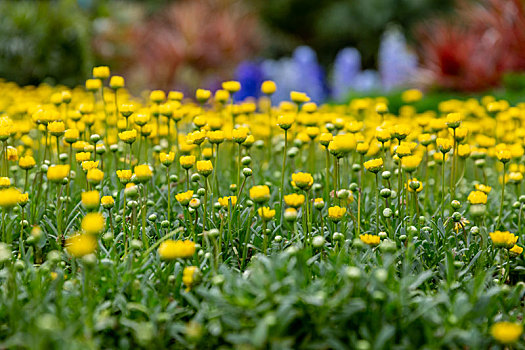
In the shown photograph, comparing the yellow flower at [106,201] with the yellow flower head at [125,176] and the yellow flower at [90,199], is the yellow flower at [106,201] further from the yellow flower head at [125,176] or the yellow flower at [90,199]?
the yellow flower at [90,199]

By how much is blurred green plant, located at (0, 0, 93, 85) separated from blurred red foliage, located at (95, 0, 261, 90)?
881mm

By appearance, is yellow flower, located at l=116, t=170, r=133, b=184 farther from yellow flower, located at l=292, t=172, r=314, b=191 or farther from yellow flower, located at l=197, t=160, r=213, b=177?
yellow flower, located at l=292, t=172, r=314, b=191

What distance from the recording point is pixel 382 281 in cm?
160

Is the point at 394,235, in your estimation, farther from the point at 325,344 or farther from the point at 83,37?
the point at 83,37

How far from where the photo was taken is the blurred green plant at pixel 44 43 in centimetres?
860

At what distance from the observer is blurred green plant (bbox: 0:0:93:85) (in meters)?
8.60

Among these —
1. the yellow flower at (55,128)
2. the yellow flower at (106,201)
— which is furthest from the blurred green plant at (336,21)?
the yellow flower at (106,201)

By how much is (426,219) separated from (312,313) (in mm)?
1005

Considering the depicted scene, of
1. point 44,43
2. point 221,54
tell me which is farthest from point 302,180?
point 221,54

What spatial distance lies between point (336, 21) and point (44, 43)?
34.4 feet

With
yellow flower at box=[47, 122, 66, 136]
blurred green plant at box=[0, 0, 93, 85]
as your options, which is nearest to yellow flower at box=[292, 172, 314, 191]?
yellow flower at box=[47, 122, 66, 136]

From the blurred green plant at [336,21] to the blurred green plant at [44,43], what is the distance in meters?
9.00

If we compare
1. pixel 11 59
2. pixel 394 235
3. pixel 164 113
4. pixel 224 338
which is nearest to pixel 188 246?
pixel 224 338

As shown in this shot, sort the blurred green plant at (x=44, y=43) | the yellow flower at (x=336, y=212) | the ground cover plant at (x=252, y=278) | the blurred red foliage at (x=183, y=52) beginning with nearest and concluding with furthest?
1. the ground cover plant at (x=252, y=278)
2. the yellow flower at (x=336, y=212)
3. the blurred green plant at (x=44, y=43)
4. the blurred red foliage at (x=183, y=52)
